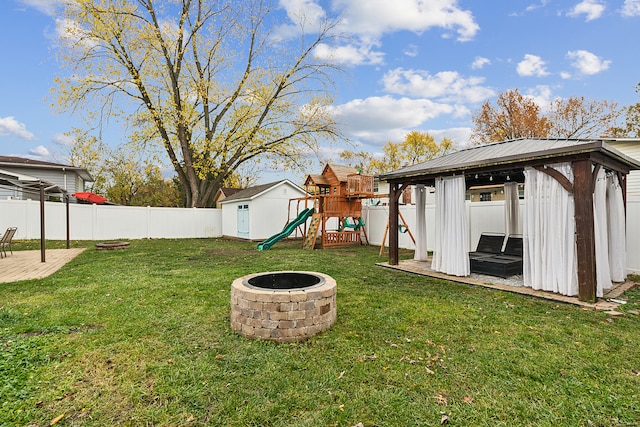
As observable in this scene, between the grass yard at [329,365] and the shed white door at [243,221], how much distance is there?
34.3 feet

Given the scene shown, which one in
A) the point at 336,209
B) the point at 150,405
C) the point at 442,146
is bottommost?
the point at 150,405

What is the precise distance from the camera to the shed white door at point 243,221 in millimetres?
15357

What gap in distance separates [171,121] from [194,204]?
14.9 ft

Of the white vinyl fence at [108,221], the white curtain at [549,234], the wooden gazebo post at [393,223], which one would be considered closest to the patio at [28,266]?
the white vinyl fence at [108,221]

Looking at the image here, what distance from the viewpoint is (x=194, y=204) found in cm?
1800

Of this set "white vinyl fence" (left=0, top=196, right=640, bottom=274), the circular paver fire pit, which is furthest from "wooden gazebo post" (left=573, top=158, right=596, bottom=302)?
"white vinyl fence" (left=0, top=196, right=640, bottom=274)

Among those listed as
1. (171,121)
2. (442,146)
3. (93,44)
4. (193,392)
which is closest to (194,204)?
(171,121)

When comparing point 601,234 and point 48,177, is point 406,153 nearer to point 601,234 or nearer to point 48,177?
point 48,177

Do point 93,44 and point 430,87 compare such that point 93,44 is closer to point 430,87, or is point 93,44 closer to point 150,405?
point 430,87

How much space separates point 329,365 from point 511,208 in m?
7.12

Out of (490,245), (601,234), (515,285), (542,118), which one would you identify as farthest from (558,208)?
(542,118)

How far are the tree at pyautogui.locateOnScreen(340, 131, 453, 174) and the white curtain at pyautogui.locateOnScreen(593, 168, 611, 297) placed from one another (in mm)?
28823

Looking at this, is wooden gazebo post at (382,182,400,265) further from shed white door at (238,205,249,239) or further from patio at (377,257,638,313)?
shed white door at (238,205,249,239)

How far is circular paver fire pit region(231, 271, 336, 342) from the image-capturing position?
3.30 meters
